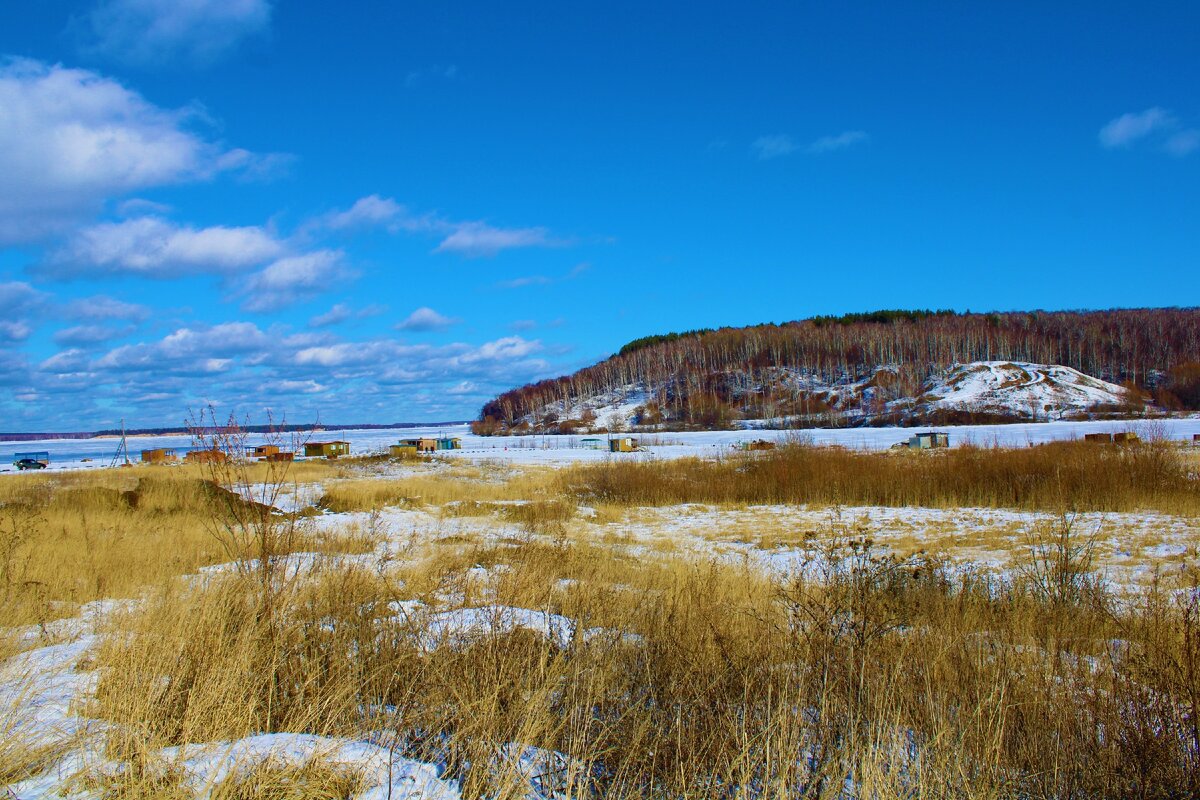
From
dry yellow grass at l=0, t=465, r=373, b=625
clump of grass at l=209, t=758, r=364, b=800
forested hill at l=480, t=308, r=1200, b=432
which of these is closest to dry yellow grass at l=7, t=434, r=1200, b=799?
clump of grass at l=209, t=758, r=364, b=800

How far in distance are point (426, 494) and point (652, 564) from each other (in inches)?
468

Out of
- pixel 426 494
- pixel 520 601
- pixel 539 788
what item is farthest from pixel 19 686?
pixel 426 494

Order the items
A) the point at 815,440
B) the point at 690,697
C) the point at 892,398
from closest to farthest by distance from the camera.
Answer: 1. the point at 690,697
2. the point at 815,440
3. the point at 892,398

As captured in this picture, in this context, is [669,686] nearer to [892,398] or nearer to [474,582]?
[474,582]

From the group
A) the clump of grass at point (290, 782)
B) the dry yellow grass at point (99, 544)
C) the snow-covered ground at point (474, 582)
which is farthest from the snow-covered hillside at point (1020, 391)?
the clump of grass at point (290, 782)

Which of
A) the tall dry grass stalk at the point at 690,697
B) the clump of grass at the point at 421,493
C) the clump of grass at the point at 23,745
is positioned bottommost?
the clump of grass at the point at 421,493

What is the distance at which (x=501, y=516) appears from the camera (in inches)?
600

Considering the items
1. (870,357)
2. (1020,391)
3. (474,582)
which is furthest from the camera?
(870,357)

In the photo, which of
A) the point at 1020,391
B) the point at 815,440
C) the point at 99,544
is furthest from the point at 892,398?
the point at 99,544

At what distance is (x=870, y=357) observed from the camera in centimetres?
11406

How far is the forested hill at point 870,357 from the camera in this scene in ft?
325

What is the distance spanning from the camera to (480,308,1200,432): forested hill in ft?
325

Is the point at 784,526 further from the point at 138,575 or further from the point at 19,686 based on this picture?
the point at 19,686

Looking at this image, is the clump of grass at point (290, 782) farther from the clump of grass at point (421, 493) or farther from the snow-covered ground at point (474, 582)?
the clump of grass at point (421, 493)
